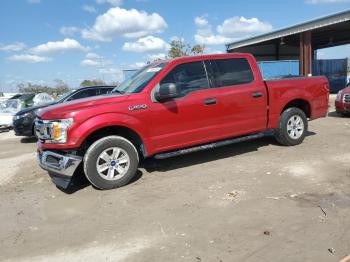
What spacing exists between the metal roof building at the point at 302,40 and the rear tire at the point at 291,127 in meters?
14.8

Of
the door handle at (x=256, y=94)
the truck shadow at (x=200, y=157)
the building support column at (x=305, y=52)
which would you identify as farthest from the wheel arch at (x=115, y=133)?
the building support column at (x=305, y=52)

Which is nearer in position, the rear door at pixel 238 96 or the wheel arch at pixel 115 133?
the wheel arch at pixel 115 133

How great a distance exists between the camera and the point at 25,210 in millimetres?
5500

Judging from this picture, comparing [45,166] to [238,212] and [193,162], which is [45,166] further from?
[238,212]

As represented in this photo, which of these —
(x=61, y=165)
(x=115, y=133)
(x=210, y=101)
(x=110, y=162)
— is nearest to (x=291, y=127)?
(x=210, y=101)

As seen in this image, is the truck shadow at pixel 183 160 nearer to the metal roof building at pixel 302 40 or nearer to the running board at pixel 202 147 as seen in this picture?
the running board at pixel 202 147

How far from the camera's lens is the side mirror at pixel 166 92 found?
6180 millimetres

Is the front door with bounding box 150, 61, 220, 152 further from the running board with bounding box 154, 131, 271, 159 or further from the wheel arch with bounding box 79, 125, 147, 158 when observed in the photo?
the wheel arch with bounding box 79, 125, 147, 158

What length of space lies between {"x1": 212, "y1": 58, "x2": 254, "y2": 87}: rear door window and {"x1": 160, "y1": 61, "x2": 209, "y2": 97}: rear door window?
0.28m

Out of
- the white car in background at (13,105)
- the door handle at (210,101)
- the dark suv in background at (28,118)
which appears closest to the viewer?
the door handle at (210,101)

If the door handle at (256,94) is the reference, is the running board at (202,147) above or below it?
below

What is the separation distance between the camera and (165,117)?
6410 millimetres

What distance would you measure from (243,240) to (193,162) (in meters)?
3.37

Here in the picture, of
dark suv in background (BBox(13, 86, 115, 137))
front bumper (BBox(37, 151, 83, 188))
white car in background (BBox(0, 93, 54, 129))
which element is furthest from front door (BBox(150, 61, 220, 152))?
white car in background (BBox(0, 93, 54, 129))
